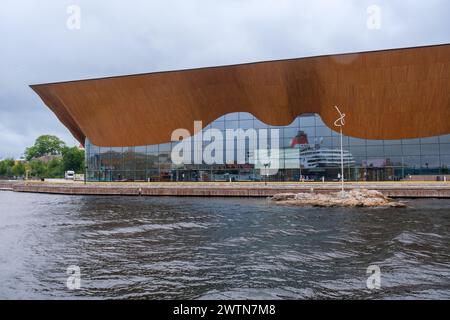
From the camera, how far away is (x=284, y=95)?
152 ft

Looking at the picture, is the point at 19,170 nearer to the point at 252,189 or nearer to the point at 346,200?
the point at 252,189

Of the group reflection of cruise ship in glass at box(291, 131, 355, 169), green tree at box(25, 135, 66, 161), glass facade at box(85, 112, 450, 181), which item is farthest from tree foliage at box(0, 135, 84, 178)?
reflection of cruise ship in glass at box(291, 131, 355, 169)

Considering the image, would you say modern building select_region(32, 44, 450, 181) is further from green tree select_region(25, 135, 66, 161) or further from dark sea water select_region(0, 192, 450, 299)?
green tree select_region(25, 135, 66, 161)

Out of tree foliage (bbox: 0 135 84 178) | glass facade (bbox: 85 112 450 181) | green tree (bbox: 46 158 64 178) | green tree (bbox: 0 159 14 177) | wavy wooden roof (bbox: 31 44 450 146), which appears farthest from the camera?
green tree (bbox: 0 159 14 177)

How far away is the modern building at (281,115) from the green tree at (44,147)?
76.5 metres

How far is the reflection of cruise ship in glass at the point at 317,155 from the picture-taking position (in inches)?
1852

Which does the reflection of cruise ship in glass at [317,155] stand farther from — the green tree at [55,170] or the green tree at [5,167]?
the green tree at [5,167]

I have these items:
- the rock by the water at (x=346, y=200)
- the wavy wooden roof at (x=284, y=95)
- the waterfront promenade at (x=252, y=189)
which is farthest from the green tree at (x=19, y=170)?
the rock by the water at (x=346, y=200)

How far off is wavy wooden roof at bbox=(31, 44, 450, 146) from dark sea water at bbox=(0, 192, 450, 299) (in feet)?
82.8

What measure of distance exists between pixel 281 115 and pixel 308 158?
22.3 ft

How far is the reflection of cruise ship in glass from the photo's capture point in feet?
154

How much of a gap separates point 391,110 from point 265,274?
131 ft
